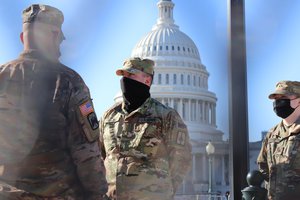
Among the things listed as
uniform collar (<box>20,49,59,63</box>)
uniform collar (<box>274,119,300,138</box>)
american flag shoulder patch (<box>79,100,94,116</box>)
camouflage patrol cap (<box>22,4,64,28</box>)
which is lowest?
american flag shoulder patch (<box>79,100,94,116</box>)

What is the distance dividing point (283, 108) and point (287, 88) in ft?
0.38

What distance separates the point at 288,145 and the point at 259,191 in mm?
674

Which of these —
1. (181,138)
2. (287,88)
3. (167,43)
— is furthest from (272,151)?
(167,43)

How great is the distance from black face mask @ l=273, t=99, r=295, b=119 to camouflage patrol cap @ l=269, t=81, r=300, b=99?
42 mm

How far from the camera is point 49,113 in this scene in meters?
2.23

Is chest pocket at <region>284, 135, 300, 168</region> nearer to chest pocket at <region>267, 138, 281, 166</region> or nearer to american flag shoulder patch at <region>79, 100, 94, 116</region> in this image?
chest pocket at <region>267, 138, 281, 166</region>

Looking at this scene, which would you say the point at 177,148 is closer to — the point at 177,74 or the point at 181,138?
the point at 181,138

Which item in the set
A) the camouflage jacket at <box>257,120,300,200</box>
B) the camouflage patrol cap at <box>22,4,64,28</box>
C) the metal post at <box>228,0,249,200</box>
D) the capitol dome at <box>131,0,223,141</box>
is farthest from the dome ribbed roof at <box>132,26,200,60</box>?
the camouflage patrol cap at <box>22,4,64,28</box>

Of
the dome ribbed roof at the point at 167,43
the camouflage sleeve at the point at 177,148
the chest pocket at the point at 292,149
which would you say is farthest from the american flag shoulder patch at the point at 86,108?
the dome ribbed roof at the point at 167,43

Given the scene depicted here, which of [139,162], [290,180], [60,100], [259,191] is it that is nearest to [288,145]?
[290,180]

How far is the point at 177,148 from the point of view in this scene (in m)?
3.02

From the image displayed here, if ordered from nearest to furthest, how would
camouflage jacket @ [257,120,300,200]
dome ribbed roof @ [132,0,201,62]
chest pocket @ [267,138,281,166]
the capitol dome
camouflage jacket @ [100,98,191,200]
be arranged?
camouflage jacket @ [100,98,191,200] < camouflage jacket @ [257,120,300,200] < chest pocket @ [267,138,281,166] < the capitol dome < dome ribbed roof @ [132,0,201,62]

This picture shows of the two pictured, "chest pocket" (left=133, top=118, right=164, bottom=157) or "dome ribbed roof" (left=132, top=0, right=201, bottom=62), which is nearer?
"chest pocket" (left=133, top=118, right=164, bottom=157)

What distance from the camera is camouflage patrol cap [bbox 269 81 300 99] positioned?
11.1 ft
